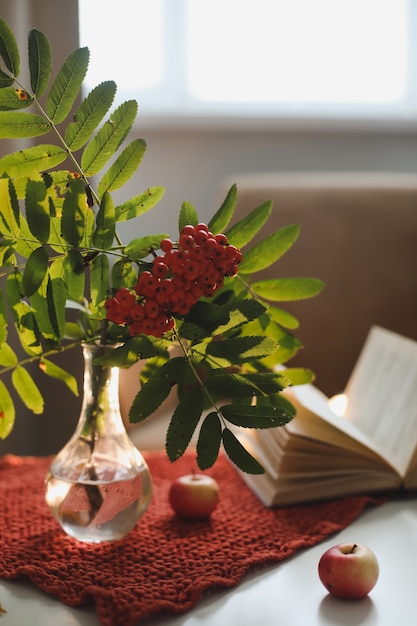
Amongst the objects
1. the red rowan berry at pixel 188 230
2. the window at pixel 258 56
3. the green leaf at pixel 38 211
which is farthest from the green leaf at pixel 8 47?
the window at pixel 258 56

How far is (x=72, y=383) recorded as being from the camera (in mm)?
893

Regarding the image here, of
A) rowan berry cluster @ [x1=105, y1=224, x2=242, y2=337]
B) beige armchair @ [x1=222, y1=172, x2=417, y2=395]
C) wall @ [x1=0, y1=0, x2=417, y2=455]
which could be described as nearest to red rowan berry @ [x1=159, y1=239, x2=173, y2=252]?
rowan berry cluster @ [x1=105, y1=224, x2=242, y2=337]

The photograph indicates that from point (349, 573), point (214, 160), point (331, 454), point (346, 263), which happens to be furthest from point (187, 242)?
point (214, 160)

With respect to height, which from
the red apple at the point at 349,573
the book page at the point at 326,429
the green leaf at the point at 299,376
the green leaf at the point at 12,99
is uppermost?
the green leaf at the point at 12,99

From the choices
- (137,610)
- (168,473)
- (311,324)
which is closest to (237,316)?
(137,610)

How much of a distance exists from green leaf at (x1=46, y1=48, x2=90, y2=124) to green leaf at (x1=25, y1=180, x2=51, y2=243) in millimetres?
93

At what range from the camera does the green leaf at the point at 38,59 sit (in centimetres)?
70

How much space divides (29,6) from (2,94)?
0.91m

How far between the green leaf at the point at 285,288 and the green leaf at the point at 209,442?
0.19m

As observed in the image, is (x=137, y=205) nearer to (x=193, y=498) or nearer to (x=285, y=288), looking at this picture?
(x=285, y=288)

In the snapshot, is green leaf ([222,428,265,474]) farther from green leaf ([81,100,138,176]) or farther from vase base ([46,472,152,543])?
green leaf ([81,100,138,176])

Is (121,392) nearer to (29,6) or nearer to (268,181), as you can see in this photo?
(268,181)

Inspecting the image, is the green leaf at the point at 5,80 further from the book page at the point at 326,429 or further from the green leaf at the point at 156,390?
the book page at the point at 326,429

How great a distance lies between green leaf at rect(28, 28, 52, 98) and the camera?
704 mm
